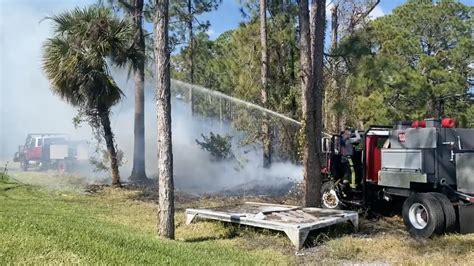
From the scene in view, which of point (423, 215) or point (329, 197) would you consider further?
point (329, 197)

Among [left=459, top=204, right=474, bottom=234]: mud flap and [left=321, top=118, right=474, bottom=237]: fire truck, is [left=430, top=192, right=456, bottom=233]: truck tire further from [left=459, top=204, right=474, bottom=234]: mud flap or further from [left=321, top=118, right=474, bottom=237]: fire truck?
[left=459, top=204, right=474, bottom=234]: mud flap

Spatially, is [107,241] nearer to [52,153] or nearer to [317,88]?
[317,88]

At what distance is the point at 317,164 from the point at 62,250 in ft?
20.8

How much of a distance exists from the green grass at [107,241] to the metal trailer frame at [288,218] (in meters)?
0.25

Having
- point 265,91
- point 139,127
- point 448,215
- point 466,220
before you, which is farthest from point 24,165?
point 466,220

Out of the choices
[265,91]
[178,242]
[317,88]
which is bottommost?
[178,242]

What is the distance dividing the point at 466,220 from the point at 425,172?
0.98 metres

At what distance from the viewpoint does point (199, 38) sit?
2909 cm

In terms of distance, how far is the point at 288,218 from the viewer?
28.4 ft

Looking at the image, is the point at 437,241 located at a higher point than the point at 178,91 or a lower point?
lower

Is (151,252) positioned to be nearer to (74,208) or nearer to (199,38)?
(74,208)

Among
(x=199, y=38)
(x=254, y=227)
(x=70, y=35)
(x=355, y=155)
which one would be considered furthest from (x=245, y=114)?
(x=254, y=227)

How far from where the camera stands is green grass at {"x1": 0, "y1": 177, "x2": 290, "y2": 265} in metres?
5.00

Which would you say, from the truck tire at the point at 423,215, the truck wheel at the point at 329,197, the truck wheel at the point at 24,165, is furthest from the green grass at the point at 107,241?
the truck wheel at the point at 24,165
